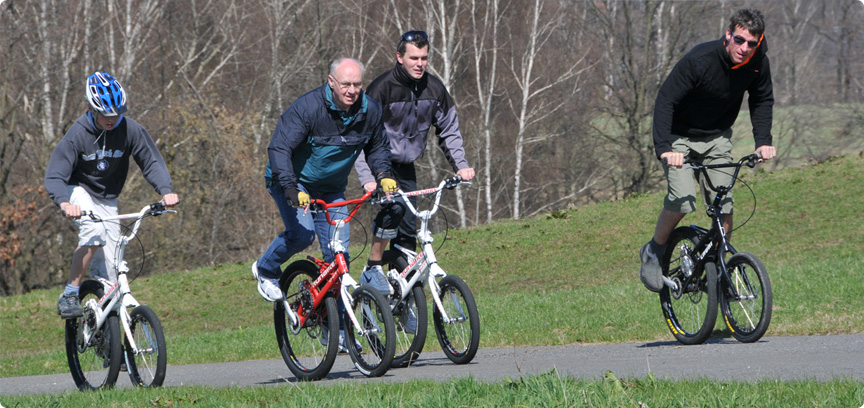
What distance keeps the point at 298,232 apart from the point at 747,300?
319cm

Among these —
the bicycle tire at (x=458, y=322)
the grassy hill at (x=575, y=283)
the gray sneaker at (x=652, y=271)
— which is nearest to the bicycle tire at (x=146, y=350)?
the bicycle tire at (x=458, y=322)

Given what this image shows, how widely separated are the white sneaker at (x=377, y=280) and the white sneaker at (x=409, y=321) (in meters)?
0.20

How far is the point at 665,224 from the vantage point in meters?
7.52

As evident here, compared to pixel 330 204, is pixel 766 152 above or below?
above

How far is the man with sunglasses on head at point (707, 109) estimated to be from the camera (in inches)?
275

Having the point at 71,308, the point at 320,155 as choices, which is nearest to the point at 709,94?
the point at 320,155

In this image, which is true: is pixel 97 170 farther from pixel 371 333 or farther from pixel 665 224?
pixel 665 224

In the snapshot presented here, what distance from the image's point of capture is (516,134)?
35.9 m

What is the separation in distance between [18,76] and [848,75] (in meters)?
30.9

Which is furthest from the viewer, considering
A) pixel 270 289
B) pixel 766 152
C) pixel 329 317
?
pixel 270 289

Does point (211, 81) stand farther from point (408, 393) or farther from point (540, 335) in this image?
point (408, 393)

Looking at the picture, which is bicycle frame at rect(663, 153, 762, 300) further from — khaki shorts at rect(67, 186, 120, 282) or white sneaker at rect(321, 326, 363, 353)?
khaki shorts at rect(67, 186, 120, 282)

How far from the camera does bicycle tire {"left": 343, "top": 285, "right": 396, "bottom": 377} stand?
6.52m

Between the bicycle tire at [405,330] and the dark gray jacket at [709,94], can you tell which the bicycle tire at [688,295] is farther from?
the bicycle tire at [405,330]
